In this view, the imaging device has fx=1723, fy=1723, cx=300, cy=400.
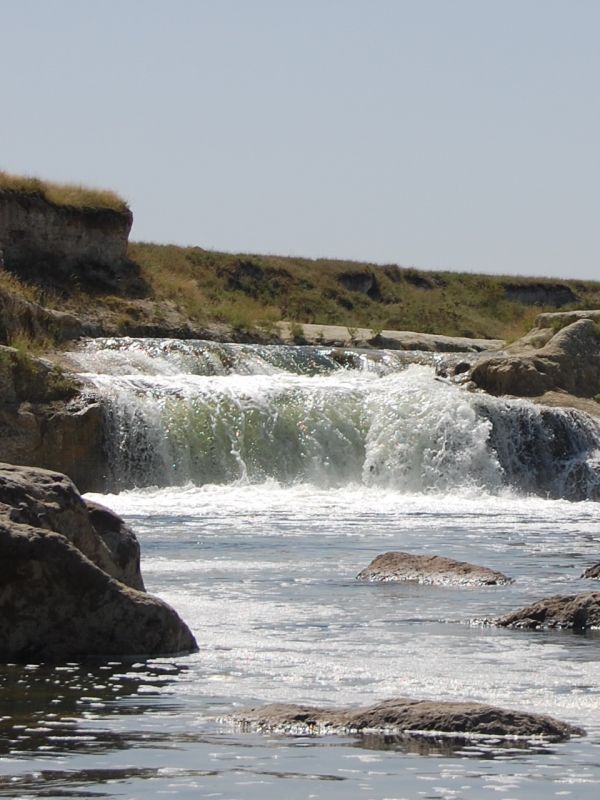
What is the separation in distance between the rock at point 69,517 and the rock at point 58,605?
0.29 meters

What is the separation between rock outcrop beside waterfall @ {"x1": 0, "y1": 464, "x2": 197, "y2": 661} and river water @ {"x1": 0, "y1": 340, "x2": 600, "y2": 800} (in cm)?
24

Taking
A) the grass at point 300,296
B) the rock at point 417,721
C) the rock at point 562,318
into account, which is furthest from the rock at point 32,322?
the rock at point 417,721

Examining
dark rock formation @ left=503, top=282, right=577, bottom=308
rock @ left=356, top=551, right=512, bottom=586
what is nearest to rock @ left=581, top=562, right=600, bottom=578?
rock @ left=356, top=551, right=512, bottom=586

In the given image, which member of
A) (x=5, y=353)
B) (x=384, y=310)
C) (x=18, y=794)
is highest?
(x=384, y=310)

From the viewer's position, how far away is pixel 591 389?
3550 centimetres

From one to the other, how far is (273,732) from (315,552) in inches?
403

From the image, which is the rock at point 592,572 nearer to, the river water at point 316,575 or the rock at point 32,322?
the river water at point 316,575

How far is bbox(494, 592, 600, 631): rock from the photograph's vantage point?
12.0 meters

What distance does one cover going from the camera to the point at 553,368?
114 feet

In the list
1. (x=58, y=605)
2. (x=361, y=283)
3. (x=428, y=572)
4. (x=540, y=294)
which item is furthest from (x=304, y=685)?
(x=540, y=294)

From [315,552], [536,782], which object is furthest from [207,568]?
[536,782]

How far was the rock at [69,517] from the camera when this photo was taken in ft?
35.2

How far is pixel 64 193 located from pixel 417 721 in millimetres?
38732

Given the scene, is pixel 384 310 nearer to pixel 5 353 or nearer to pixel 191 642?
pixel 5 353
